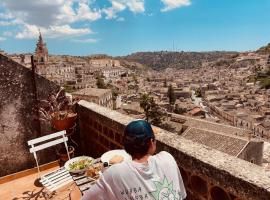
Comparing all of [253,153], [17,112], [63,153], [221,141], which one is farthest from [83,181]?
[253,153]

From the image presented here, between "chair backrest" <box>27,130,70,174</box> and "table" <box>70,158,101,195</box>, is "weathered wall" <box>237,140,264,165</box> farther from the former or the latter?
"table" <box>70,158,101,195</box>

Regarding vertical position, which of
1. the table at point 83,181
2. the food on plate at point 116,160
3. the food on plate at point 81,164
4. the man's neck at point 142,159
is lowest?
the table at point 83,181

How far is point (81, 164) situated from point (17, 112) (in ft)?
Answer: 6.93

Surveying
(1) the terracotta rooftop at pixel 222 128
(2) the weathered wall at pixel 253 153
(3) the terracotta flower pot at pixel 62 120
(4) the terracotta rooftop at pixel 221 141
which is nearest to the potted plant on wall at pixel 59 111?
(3) the terracotta flower pot at pixel 62 120

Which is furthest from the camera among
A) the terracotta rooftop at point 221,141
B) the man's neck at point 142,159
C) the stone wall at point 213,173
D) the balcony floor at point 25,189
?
the terracotta rooftop at point 221,141

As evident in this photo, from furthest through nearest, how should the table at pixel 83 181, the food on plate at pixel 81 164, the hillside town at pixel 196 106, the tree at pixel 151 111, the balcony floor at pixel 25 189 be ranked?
the tree at pixel 151 111 → the hillside town at pixel 196 106 → the balcony floor at pixel 25 189 → the food on plate at pixel 81 164 → the table at pixel 83 181

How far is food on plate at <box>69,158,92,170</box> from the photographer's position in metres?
3.59

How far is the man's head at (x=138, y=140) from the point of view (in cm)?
186

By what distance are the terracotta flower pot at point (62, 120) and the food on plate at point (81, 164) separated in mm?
1265

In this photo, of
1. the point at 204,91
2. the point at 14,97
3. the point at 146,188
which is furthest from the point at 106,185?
the point at 204,91

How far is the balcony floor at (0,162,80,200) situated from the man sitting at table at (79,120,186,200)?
2.63 m

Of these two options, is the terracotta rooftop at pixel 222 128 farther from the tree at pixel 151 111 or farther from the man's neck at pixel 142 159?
the man's neck at pixel 142 159

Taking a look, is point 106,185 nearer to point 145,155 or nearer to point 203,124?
point 145,155

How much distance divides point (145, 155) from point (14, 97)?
12.8ft
